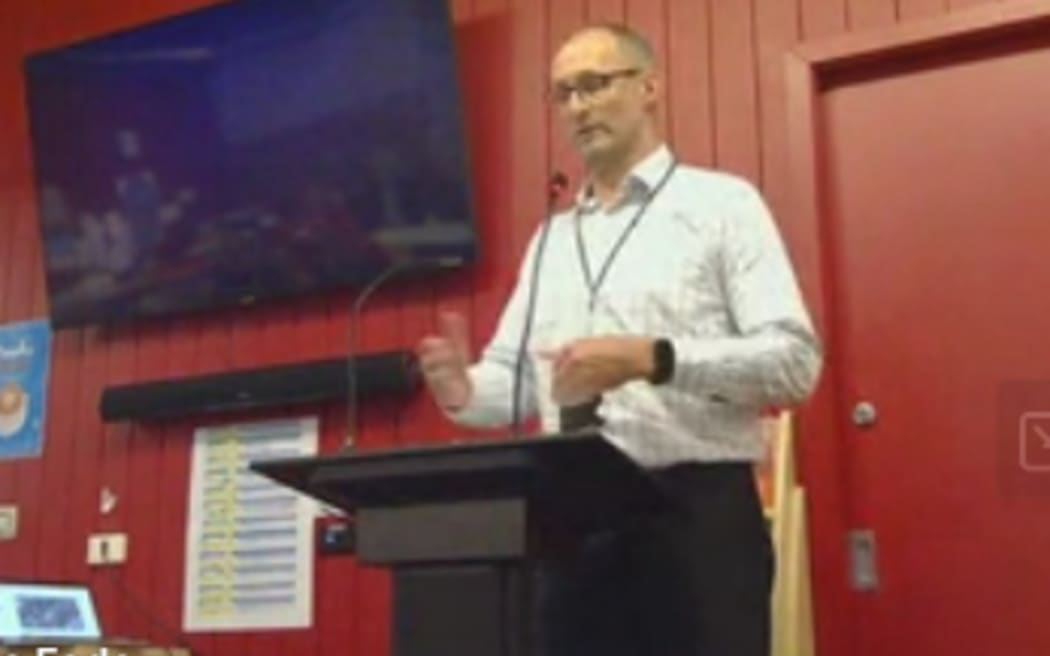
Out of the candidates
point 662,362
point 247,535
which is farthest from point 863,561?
point 247,535

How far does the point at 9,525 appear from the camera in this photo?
3869mm

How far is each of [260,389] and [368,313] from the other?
0.33 metres

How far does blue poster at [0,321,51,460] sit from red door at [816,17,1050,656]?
7.59ft

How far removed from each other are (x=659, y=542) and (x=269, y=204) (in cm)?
221

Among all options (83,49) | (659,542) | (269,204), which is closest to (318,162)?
(269,204)

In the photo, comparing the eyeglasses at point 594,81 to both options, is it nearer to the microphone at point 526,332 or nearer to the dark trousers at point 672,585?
the microphone at point 526,332

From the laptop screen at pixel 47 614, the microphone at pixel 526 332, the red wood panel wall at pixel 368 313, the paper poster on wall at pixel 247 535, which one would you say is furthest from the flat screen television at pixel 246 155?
the microphone at pixel 526 332

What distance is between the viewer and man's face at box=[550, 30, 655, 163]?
1841mm

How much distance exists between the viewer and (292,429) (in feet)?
11.5

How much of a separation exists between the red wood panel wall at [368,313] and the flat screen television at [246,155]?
11cm

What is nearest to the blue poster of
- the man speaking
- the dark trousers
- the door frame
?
the door frame

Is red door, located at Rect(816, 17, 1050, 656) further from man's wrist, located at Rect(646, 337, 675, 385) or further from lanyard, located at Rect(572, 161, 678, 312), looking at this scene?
man's wrist, located at Rect(646, 337, 675, 385)

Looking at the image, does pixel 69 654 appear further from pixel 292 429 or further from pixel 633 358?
pixel 633 358

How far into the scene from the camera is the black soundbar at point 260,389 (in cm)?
330
